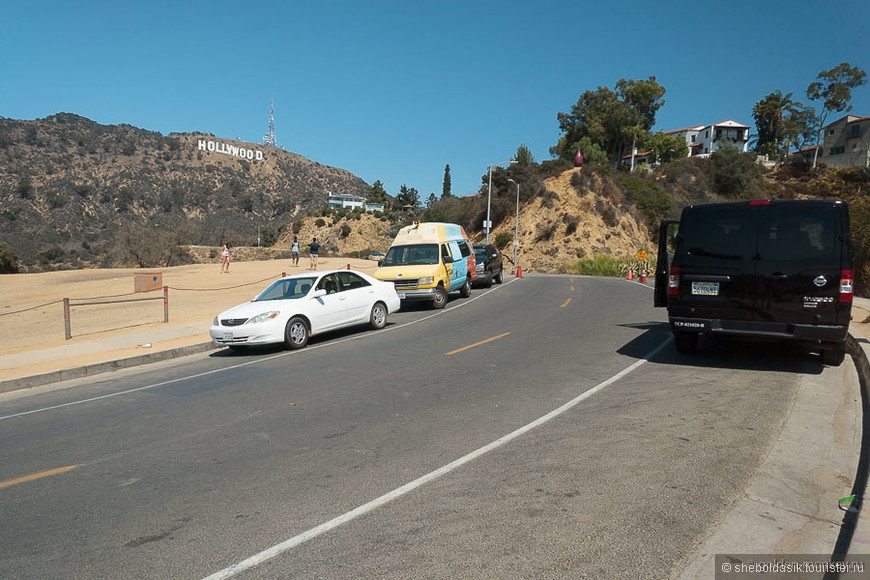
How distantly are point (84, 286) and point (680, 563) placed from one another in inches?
1200

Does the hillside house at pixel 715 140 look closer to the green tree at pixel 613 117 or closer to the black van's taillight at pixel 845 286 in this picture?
the green tree at pixel 613 117

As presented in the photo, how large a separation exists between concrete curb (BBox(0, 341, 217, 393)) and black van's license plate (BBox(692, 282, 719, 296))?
950 centimetres

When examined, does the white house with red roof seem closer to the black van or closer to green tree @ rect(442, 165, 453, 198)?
green tree @ rect(442, 165, 453, 198)

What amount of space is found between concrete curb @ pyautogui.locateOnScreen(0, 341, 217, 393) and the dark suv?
47.3ft

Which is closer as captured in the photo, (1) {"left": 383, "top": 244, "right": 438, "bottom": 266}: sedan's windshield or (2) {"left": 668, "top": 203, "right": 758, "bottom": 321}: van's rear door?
(2) {"left": 668, "top": 203, "right": 758, "bottom": 321}: van's rear door

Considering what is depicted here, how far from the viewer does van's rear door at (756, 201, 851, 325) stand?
7.65m

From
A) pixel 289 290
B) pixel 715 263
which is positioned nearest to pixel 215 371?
pixel 289 290

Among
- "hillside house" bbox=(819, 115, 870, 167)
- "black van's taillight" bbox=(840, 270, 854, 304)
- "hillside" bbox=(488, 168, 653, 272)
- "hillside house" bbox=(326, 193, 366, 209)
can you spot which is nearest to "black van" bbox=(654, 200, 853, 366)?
"black van's taillight" bbox=(840, 270, 854, 304)

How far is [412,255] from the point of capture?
1878 centimetres

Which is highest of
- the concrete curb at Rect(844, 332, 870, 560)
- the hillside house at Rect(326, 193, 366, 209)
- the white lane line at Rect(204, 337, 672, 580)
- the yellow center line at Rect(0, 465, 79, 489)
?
the hillside house at Rect(326, 193, 366, 209)

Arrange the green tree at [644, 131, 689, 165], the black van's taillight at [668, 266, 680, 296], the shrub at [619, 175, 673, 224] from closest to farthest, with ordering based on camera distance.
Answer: the black van's taillight at [668, 266, 680, 296], the shrub at [619, 175, 673, 224], the green tree at [644, 131, 689, 165]

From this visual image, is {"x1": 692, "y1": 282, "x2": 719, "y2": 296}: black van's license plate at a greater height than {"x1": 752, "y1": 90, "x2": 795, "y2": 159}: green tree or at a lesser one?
lesser

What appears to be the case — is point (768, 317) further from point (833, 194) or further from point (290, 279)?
point (833, 194)

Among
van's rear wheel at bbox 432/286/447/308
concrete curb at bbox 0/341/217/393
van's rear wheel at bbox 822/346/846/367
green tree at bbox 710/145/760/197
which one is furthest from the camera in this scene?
green tree at bbox 710/145/760/197
